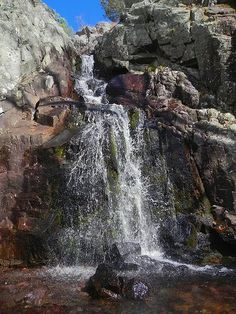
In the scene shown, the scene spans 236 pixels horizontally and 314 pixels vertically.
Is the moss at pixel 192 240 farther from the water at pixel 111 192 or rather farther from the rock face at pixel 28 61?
the rock face at pixel 28 61

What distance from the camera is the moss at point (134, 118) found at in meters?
14.4

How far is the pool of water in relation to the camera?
873cm

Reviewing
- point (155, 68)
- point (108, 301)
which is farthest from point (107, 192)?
point (155, 68)

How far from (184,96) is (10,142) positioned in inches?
279

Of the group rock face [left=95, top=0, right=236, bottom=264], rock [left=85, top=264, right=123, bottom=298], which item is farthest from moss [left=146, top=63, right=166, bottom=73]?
rock [left=85, top=264, right=123, bottom=298]

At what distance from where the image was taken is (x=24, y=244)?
11938mm

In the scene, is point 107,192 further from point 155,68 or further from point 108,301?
point 155,68

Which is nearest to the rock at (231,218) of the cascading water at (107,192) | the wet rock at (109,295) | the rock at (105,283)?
the cascading water at (107,192)

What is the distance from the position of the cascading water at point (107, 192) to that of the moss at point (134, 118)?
52 millimetres

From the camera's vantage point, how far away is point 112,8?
37406mm

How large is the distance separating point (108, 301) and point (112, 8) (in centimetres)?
3340

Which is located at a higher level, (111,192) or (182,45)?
(182,45)

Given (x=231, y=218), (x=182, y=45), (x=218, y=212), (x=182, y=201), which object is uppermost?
(x=182, y=45)

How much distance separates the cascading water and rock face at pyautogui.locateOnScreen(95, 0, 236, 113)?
12.0ft
